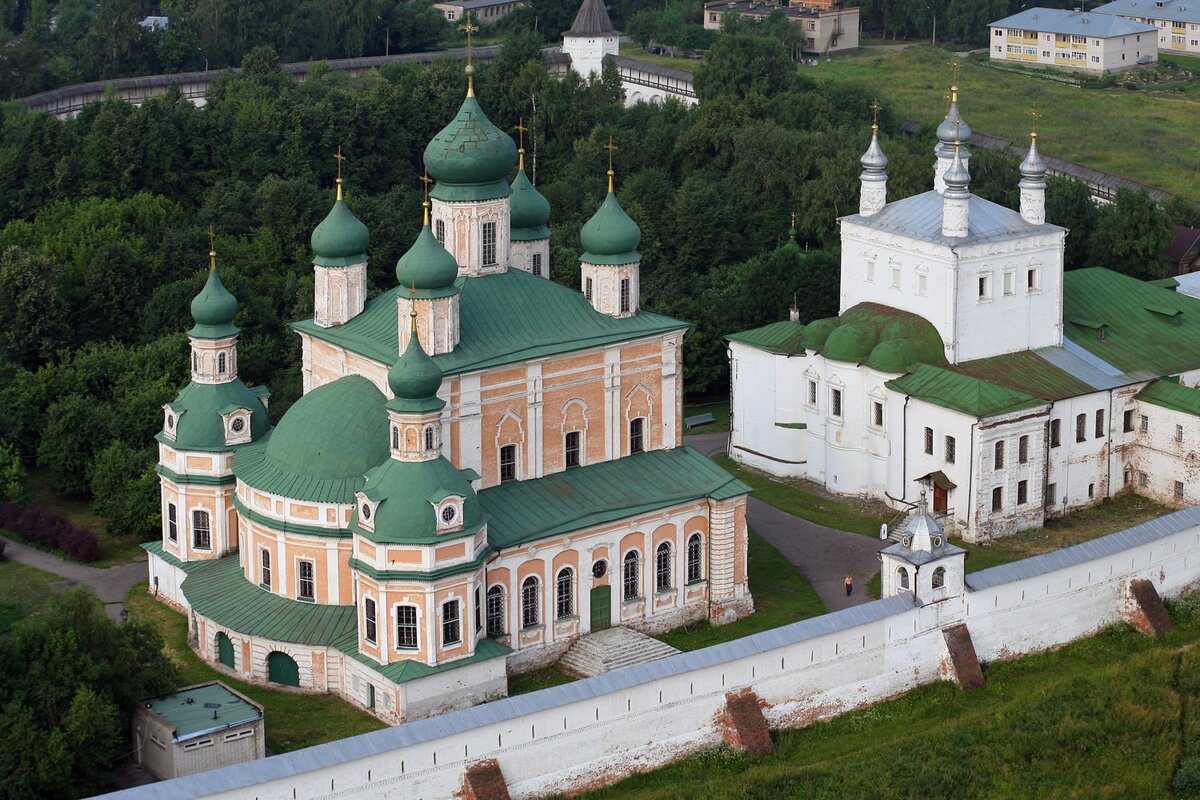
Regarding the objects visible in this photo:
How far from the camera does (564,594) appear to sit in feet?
116

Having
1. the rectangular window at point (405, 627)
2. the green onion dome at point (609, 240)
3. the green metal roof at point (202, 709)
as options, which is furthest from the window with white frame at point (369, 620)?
the green onion dome at point (609, 240)

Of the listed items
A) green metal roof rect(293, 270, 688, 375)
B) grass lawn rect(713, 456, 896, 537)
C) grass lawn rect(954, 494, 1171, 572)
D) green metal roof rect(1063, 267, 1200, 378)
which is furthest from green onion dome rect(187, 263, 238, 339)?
green metal roof rect(1063, 267, 1200, 378)

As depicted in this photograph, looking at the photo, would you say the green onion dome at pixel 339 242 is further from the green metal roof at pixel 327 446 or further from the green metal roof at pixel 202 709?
the green metal roof at pixel 202 709

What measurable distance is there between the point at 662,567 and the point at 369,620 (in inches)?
223

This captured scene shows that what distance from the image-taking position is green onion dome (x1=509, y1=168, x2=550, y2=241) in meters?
39.2

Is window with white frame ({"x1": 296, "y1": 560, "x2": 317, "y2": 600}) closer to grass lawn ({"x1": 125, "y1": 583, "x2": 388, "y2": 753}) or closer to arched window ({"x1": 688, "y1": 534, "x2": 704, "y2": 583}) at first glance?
grass lawn ({"x1": 125, "y1": 583, "x2": 388, "y2": 753})

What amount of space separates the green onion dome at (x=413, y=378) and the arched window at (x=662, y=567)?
18.1 ft

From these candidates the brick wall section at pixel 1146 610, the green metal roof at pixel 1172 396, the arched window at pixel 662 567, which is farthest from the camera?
the green metal roof at pixel 1172 396

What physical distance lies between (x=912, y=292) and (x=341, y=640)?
14.8 meters

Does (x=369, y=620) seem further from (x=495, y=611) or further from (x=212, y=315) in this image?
(x=212, y=315)

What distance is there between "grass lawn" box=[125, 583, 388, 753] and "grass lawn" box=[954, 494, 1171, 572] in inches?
486

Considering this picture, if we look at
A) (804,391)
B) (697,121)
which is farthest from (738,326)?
(697,121)

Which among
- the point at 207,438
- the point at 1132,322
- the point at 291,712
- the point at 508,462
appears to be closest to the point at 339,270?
the point at 207,438

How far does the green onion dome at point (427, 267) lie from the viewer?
3453 cm
